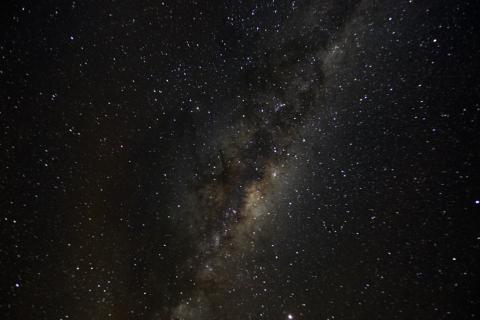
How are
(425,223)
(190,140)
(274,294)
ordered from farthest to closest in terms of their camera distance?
1. (274,294)
2. (425,223)
3. (190,140)

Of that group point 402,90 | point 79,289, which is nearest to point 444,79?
point 402,90

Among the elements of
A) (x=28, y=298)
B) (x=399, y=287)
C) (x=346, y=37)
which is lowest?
(x=399, y=287)

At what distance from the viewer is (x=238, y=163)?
255cm

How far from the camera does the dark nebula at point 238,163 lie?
1.37 m

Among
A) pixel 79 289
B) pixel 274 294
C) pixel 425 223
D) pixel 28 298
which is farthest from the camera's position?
pixel 274 294

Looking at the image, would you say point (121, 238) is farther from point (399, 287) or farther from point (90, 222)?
point (399, 287)

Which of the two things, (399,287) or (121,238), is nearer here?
(121,238)

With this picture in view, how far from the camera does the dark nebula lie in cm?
137

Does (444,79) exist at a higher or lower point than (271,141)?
lower

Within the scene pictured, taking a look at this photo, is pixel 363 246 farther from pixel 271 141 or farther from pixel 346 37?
pixel 346 37

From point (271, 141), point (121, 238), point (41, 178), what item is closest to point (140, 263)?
point (121, 238)

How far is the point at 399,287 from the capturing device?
96.3 inches

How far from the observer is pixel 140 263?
2119 millimetres

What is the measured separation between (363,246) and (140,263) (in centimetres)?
202
